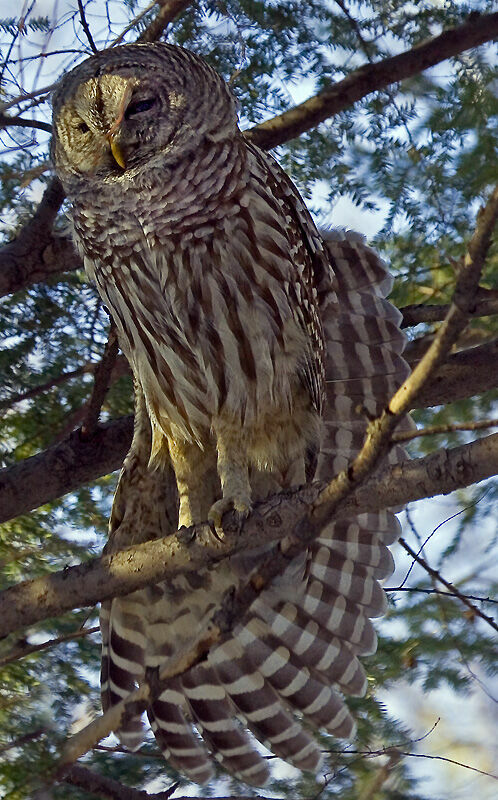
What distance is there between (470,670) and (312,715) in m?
0.55

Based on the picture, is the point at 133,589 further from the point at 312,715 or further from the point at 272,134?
the point at 272,134

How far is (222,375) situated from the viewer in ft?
10.7

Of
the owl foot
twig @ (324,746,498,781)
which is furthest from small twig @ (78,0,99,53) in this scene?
twig @ (324,746,498,781)

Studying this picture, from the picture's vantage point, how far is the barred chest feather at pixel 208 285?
10.5ft

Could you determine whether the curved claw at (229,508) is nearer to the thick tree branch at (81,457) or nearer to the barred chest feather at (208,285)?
the barred chest feather at (208,285)

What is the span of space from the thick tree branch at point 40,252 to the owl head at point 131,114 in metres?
0.33

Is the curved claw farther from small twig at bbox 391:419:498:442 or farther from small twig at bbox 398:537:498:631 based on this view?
small twig at bbox 391:419:498:442

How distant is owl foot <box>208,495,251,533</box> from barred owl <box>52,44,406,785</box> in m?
0.01

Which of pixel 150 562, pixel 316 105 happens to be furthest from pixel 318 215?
→ pixel 150 562

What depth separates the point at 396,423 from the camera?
2.02 m

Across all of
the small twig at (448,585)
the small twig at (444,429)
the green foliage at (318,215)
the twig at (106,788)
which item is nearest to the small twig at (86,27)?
the green foliage at (318,215)

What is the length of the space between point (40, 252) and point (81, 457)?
76 centimetres

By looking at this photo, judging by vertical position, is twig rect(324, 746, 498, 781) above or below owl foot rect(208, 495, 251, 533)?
below

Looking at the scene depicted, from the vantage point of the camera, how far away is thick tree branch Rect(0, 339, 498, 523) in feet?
11.2
